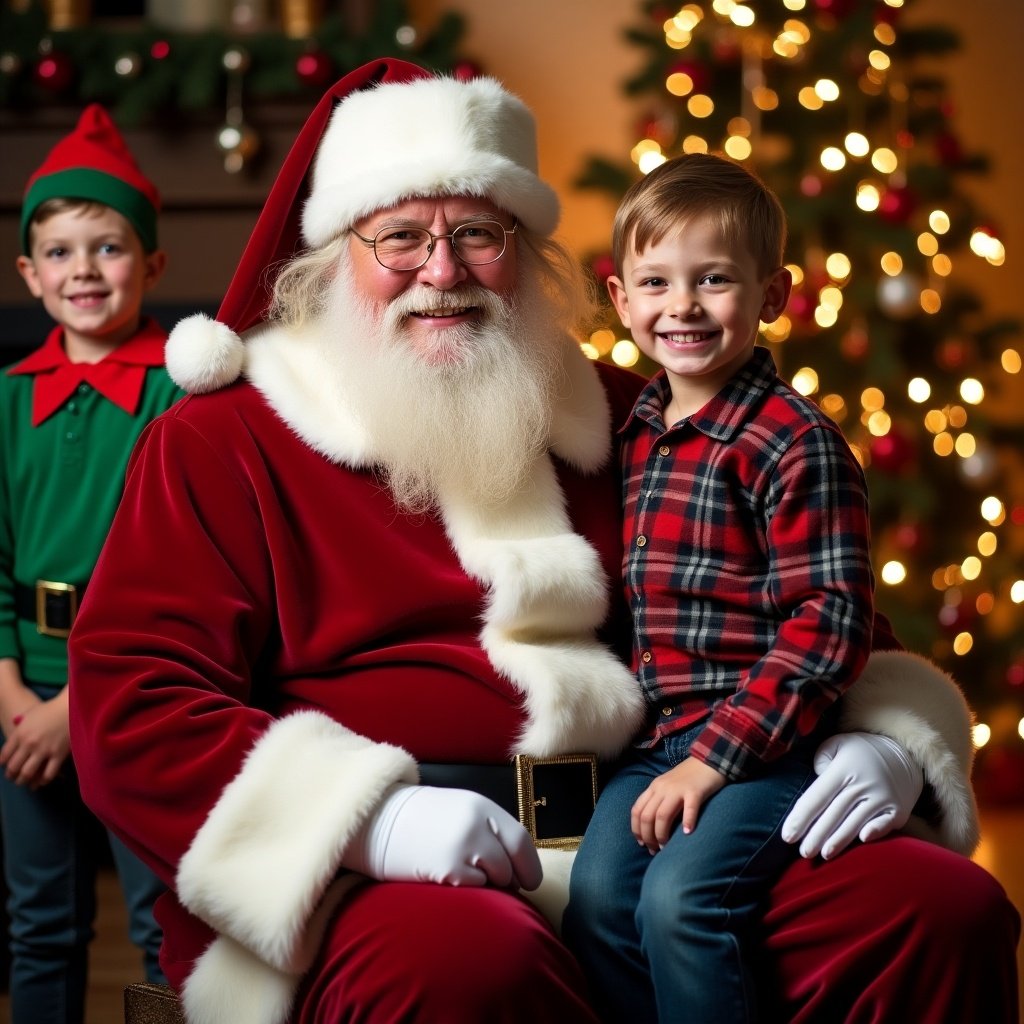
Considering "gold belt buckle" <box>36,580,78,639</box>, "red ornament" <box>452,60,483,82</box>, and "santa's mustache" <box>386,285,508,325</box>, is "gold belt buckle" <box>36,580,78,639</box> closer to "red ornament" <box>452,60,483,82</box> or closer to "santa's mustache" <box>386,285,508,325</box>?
"santa's mustache" <box>386,285,508,325</box>

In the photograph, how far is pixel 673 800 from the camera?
71.6 inches

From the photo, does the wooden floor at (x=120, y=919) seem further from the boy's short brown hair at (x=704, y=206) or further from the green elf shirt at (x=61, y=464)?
the boy's short brown hair at (x=704, y=206)

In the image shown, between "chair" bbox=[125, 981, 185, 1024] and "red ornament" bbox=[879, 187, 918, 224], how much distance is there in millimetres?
4154

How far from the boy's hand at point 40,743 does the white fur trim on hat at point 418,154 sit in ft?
3.65

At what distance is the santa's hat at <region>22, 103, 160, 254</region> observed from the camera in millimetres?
2979

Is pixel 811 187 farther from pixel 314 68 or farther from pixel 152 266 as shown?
pixel 152 266

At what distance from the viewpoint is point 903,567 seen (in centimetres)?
520

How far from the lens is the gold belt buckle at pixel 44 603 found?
2.76m

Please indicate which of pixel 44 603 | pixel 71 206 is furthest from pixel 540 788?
pixel 71 206

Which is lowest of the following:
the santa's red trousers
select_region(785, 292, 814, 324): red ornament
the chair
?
the chair

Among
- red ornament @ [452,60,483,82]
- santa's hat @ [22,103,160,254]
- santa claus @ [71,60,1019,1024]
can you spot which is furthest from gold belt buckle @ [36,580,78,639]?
red ornament @ [452,60,483,82]

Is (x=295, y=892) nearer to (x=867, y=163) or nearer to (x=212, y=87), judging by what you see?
(x=212, y=87)

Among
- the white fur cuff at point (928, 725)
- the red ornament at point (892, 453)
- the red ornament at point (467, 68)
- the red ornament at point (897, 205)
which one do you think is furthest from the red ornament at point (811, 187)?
the white fur cuff at point (928, 725)

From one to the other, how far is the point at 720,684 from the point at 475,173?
0.94 m
